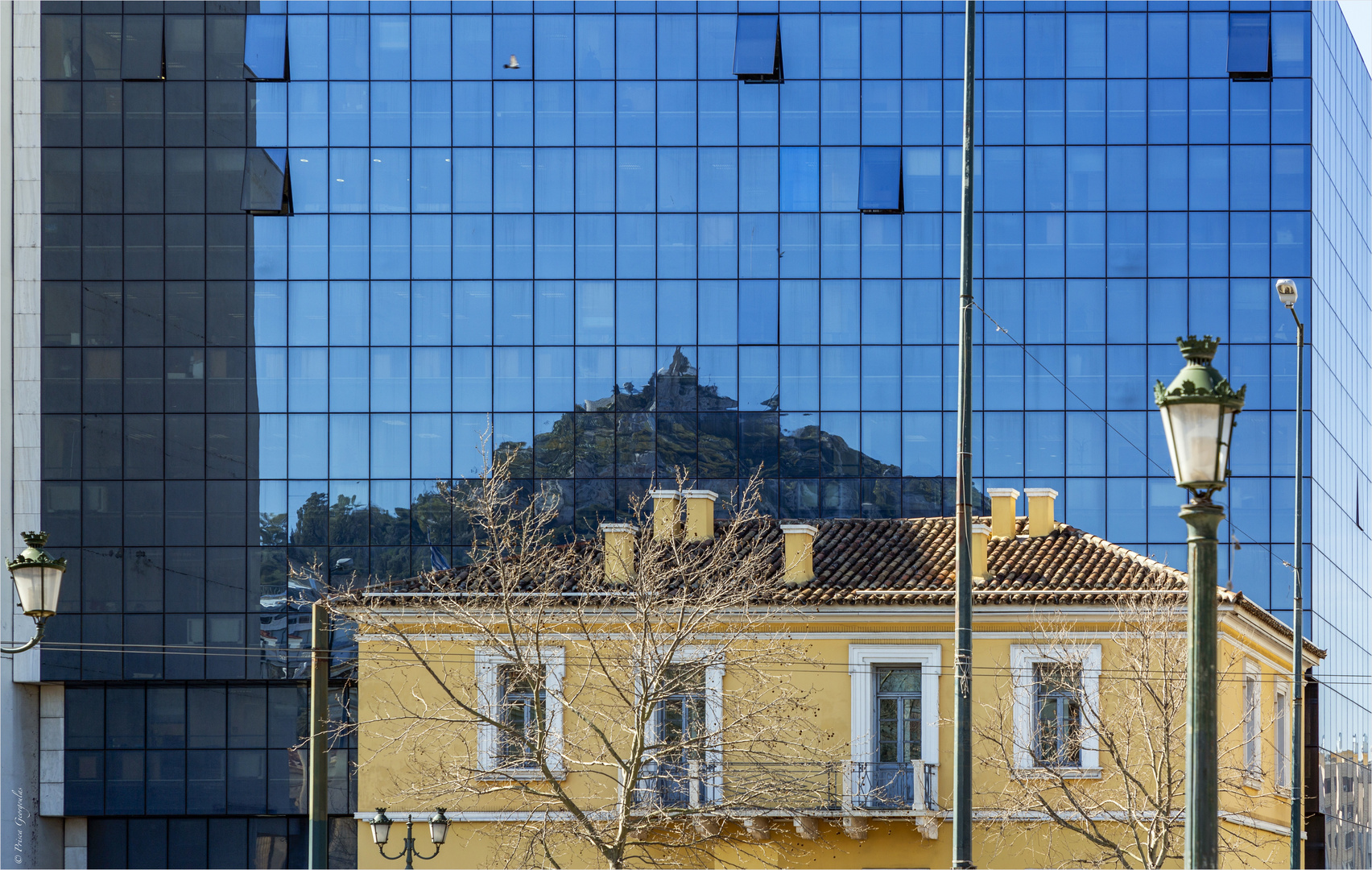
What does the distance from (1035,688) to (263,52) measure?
33.4 meters

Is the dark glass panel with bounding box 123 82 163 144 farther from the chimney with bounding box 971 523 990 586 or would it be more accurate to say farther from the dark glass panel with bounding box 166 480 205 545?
the chimney with bounding box 971 523 990 586

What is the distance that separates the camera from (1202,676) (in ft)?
27.8

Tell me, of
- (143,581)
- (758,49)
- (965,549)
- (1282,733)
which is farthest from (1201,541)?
(143,581)

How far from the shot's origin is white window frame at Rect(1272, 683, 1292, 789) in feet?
114

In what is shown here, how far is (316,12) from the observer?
5194cm

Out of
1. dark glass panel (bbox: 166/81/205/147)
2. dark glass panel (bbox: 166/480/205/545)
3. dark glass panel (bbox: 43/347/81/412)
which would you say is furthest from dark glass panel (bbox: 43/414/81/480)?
dark glass panel (bbox: 166/81/205/147)

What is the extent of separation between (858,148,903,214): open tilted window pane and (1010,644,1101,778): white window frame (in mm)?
24021

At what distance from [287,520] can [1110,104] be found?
27.7 m

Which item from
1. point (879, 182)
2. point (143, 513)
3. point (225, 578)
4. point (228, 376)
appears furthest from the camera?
point (879, 182)

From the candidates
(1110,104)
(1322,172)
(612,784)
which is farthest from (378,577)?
(1322,172)

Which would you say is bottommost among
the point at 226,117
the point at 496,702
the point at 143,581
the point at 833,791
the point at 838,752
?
the point at 833,791

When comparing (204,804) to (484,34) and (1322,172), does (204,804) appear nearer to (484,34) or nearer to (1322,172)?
(484,34)

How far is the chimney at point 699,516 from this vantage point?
33.2m

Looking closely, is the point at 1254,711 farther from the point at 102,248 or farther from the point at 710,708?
the point at 102,248
